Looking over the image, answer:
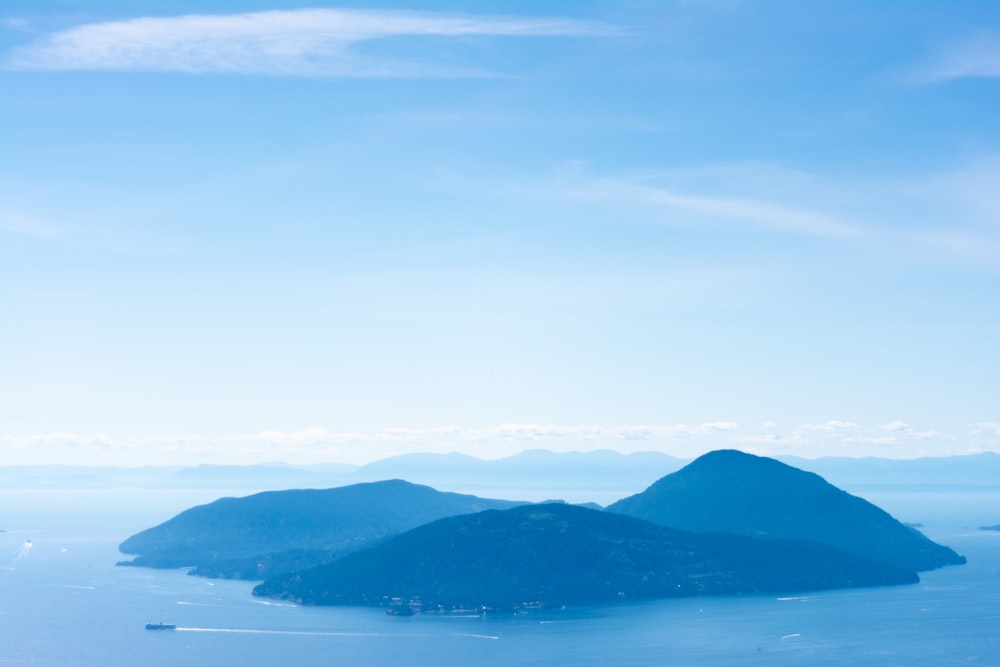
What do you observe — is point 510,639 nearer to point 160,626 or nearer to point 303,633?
point 303,633

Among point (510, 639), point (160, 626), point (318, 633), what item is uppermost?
point (160, 626)

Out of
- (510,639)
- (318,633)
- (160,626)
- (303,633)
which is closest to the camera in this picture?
(510,639)

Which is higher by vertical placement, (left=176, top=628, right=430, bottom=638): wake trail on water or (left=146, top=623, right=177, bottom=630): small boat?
(left=146, top=623, right=177, bottom=630): small boat

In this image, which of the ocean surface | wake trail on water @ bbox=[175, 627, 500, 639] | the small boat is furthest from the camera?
the small boat

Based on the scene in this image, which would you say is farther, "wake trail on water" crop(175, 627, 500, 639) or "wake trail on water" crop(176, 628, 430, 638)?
"wake trail on water" crop(176, 628, 430, 638)

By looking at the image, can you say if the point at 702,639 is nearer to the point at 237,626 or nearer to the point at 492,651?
the point at 492,651

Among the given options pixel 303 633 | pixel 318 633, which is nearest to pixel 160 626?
pixel 303 633

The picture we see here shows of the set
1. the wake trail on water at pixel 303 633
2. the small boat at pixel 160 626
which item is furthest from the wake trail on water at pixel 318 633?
the small boat at pixel 160 626

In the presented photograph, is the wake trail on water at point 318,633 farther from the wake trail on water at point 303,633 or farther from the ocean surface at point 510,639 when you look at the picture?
the ocean surface at point 510,639

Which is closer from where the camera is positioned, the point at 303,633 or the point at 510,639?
the point at 510,639

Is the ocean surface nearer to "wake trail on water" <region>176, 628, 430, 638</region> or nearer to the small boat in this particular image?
"wake trail on water" <region>176, 628, 430, 638</region>

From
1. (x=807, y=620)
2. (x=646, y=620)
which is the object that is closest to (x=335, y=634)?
(x=646, y=620)

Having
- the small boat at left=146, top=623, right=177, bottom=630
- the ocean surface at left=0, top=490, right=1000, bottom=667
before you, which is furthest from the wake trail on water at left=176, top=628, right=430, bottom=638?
the small boat at left=146, top=623, right=177, bottom=630

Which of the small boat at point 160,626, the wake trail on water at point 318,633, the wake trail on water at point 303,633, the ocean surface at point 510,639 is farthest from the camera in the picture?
the small boat at point 160,626
